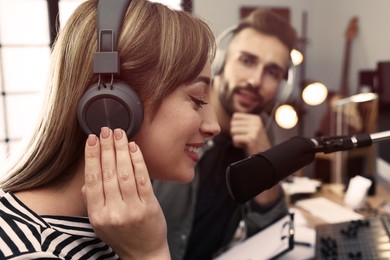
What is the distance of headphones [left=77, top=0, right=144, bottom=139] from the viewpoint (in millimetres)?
597

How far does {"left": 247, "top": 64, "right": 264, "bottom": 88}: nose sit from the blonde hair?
0.77 m

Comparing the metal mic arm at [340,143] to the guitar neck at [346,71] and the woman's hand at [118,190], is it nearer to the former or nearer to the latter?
the woman's hand at [118,190]

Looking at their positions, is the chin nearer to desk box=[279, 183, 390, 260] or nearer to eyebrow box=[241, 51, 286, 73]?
desk box=[279, 183, 390, 260]

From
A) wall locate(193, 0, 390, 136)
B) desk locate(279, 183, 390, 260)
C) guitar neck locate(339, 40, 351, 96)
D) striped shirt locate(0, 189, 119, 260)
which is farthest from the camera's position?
guitar neck locate(339, 40, 351, 96)

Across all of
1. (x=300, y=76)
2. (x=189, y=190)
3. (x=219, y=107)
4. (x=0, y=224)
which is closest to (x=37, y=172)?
(x=0, y=224)

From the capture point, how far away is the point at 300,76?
13.6ft

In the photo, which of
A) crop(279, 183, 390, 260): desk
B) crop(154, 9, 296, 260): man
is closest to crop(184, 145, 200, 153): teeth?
crop(279, 183, 390, 260): desk

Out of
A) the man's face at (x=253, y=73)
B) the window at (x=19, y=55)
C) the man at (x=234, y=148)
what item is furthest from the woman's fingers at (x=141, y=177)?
the window at (x=19, y=55)

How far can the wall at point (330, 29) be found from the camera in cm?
361

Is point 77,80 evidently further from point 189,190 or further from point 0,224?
point 189,190

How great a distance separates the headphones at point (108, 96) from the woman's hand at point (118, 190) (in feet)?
0.06

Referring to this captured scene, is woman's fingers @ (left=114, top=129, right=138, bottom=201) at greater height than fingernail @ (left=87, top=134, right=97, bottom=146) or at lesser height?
lesser

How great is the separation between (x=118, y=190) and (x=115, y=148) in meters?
0.06

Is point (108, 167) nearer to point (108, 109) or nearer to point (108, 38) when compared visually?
point (108, 109)
